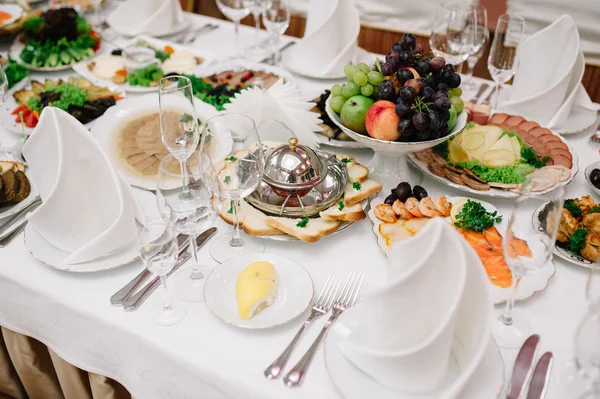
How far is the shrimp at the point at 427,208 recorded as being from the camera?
126cm

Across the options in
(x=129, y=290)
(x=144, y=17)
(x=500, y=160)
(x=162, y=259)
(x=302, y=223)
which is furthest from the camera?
(x=144, y=17)

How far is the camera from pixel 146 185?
139 cm

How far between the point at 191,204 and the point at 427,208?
55cm

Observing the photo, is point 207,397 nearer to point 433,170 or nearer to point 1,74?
point 433,170

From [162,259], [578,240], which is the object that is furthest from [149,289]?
[578,240]

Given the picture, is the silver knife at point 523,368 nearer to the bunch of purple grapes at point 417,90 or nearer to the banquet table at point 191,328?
the banquet table at point 191,328

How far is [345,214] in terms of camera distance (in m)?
1.25

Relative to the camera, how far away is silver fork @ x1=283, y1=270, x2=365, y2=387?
3.06 ft

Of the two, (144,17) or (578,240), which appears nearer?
(578,240)

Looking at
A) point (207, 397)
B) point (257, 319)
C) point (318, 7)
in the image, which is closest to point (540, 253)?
point (257, 319)

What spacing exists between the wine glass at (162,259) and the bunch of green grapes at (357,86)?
60 cm

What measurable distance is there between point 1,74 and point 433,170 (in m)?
1.22

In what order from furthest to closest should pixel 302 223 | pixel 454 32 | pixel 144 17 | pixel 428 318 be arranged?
pixel 144 17
pixel 454 32
pixel 302 223
pixel 428 318

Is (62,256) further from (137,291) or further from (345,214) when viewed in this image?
(345,214)
